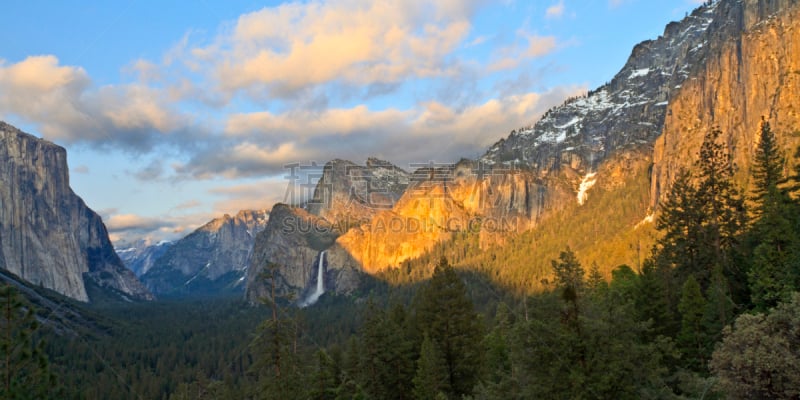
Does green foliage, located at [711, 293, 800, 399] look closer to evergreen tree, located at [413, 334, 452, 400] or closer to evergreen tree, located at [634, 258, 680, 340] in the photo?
evergreen tree, located at [413, 334, 452, 400]

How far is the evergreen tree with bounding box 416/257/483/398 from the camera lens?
4084 centimetres

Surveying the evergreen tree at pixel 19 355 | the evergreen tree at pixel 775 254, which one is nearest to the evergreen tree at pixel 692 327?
the evergreen tree at pixel 775 254

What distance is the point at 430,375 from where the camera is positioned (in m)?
37.4

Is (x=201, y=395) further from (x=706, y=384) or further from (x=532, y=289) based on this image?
(x=532, y=289)

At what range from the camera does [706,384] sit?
74.7ft

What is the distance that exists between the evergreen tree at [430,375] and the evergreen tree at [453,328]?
1.39 meters

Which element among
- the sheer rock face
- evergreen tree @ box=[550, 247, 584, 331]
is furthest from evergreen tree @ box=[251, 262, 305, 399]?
the sheer rock face

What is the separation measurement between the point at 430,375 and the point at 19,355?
25256 millimetres

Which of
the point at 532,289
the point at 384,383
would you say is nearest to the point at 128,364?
the point at 532,289

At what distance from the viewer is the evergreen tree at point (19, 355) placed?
2284 centimetres

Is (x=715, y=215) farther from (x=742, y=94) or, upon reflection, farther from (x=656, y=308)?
(x=742, y=94)

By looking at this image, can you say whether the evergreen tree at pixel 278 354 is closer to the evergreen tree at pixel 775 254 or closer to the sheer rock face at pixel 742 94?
the evergreen tree at pixel 775 254

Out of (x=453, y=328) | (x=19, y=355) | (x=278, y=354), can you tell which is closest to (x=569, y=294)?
(x=278, y=354)

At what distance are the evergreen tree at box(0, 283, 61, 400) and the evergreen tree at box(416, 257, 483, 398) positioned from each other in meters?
26.2
